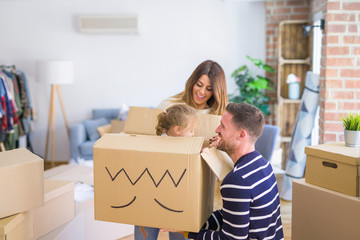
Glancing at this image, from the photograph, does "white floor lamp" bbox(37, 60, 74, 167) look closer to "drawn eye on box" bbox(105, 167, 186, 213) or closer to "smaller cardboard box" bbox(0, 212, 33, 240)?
"smaller cardboard box" bbox(0, 212, 33, 240)

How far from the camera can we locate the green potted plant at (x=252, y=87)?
4.66 metres

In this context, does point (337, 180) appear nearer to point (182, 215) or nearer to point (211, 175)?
point (211, 175)

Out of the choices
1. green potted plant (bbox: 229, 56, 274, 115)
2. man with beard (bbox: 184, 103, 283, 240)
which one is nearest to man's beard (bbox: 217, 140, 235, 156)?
man with beard (bbox: 184, 103, 283, 240)

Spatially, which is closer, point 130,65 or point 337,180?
point 337,180

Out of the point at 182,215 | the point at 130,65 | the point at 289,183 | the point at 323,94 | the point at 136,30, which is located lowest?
the point at 289,183

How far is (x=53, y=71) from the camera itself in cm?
481

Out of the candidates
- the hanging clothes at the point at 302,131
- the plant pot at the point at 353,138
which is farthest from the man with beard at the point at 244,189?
the hanging clothes at the point at 302,131

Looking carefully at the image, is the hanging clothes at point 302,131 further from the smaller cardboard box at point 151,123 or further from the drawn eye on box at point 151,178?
the drawn eye on box at point 151,178

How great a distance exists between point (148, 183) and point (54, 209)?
2.93 ft

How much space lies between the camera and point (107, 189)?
1.42m

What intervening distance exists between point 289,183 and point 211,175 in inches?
96.0

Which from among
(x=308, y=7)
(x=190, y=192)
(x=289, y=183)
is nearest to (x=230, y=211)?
(x=190, y=192)

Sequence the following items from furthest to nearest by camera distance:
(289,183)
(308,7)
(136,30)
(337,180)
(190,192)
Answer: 1. (136,30)
2. (308,7)
3. (289,183)
4. (337,180)
5. (190,192)

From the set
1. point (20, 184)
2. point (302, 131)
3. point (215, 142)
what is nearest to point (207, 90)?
point (215, 142)
